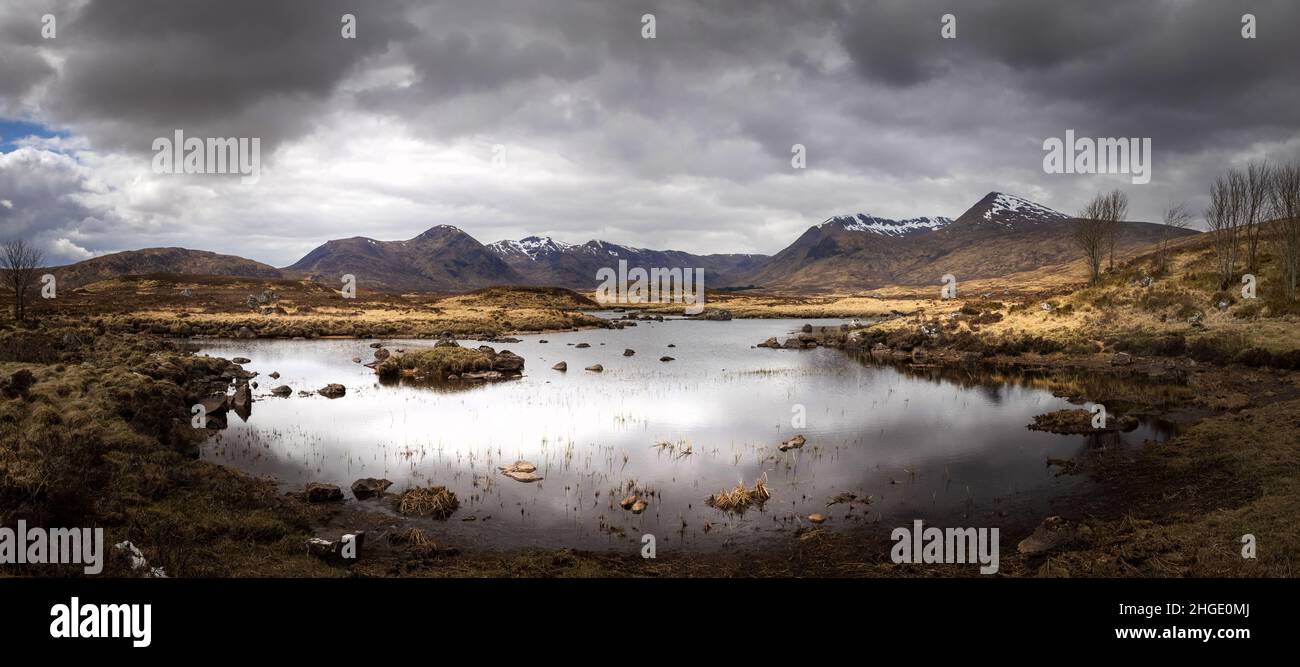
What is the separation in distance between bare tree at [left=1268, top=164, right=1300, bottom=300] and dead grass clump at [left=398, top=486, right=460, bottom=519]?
6100 centimetres

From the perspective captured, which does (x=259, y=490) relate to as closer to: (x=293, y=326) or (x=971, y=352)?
(x=971, y=352)

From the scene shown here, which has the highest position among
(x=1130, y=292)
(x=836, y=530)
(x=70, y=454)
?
(x=1130, y=292)

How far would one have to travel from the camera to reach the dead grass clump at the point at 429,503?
16203 mm

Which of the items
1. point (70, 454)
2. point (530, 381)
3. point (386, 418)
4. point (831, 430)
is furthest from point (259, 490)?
point (530, 381)

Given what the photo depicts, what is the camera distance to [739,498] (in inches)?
675

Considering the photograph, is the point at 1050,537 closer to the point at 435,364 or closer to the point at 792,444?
the point at 792,444

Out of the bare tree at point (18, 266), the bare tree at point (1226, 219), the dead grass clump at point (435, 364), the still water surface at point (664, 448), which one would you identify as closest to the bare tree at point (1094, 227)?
the bare tree at point (1226, 219)

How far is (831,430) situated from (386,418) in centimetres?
2092

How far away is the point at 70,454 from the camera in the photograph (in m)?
13.9

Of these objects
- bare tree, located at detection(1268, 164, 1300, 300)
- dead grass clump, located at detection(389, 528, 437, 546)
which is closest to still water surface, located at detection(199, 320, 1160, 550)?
dead grass clump, located at detection(389, 528, 437, 546)

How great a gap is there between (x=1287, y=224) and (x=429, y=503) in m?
69.2

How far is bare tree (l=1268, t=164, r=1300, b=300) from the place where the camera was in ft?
160

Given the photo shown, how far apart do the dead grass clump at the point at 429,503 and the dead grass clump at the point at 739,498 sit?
7.22 meters
